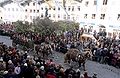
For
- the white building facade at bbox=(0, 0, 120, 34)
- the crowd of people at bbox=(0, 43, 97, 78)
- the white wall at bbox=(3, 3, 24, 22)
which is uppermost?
the crowd of people at bbox=(0, 43, 97, 78)

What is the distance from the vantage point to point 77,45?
3834 cm

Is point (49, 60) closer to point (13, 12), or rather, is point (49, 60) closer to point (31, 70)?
point (31, 70)

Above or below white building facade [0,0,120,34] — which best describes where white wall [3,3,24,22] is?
below

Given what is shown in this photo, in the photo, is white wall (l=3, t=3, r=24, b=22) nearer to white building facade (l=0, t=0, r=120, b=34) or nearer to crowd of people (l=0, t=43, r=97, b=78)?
white building facade (l=0, t=0, r=120, b=34)

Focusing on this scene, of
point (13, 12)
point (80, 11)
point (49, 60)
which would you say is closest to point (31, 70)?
point (49, 60)

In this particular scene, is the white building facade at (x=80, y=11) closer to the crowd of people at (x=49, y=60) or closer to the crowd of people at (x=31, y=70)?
the crowd of people at (x=49, y=60)

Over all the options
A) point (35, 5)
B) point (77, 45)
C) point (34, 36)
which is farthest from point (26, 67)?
point (35, 5)

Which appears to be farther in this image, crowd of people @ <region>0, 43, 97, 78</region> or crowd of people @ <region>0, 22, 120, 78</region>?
crowd of people @ <region>0, 22, 120, 78</region>

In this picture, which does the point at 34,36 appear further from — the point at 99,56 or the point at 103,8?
the point at 103,8

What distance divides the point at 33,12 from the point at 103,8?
103 ft

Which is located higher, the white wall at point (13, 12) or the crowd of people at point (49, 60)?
the crowd of people at point (49, 60)

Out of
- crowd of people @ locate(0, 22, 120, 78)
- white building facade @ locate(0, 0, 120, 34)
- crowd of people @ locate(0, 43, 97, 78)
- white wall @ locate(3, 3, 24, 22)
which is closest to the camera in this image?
crowd of people @ locate(0, 43, 97, 78)

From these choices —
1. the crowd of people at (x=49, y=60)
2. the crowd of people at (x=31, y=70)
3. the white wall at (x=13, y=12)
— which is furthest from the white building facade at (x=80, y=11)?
the crowd of people at (x=31, y=70)

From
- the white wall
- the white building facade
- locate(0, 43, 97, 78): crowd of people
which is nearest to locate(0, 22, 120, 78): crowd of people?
locate(0, 43, 97, 78): crowd of people
